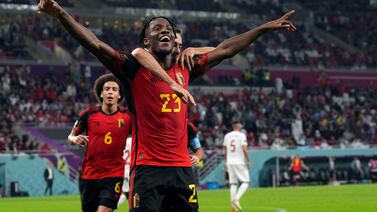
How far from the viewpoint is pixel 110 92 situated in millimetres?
12695

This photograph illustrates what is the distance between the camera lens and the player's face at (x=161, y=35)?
7.88 m

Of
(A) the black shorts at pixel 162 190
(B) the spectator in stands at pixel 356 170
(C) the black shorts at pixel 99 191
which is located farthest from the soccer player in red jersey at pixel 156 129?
(B) the spectator in stands at pixel 356 170

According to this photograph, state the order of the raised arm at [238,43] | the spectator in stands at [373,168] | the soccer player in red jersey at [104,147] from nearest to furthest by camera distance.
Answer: the raised arm at [238,43]
the soccer player in red jersey at [104,147]
the spectator in stands at [373,168]

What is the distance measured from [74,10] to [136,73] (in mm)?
48065

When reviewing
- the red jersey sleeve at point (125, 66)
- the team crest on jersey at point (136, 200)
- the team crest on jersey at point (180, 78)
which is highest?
the red jersey sleeve at point (125, 66)

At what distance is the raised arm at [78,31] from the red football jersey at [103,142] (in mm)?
4697

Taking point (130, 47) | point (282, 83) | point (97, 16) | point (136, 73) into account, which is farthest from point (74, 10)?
point (136, 73)

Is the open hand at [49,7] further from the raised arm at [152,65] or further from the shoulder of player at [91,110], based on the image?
the shoulder of player at [91,110]

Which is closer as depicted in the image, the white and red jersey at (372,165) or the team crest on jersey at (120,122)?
the team crest on jersey at (120,122)

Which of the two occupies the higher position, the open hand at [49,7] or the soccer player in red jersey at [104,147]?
the open hand at [49,7]

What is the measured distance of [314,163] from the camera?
4419cm

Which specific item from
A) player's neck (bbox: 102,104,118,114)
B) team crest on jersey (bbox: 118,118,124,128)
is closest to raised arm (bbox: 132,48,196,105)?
team crest on jersey (bbox: 118,118,124,128)

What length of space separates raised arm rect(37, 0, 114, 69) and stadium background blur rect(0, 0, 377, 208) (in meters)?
29.9

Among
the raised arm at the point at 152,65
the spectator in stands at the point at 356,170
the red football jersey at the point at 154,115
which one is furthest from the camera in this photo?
the spectator in stands at the point at 356,170
